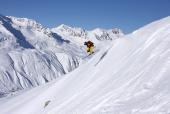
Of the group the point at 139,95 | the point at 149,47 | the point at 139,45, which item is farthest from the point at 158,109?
the point at 139,45

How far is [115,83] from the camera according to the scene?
26344mm

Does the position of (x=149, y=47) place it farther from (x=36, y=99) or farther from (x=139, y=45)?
(x=36, y=99)

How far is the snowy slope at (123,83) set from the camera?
1872cm

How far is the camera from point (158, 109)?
15984 mm

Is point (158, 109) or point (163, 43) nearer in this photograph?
point (158, 109)

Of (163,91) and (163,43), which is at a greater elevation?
(163,43)

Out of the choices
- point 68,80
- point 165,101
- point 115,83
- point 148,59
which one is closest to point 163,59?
point 148,59

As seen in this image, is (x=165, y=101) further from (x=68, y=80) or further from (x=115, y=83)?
(x=68, y=80)

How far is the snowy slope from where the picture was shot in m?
18.7

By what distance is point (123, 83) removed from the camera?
2472cm

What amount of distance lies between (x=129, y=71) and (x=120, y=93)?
4683mm

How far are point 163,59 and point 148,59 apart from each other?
2786 millimetres

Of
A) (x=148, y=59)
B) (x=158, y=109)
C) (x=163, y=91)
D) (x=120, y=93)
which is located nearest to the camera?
(x=158, y=109)

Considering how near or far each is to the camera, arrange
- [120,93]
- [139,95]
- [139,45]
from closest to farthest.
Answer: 1. [139,95]
2. [120,93]
3. [139,45]
